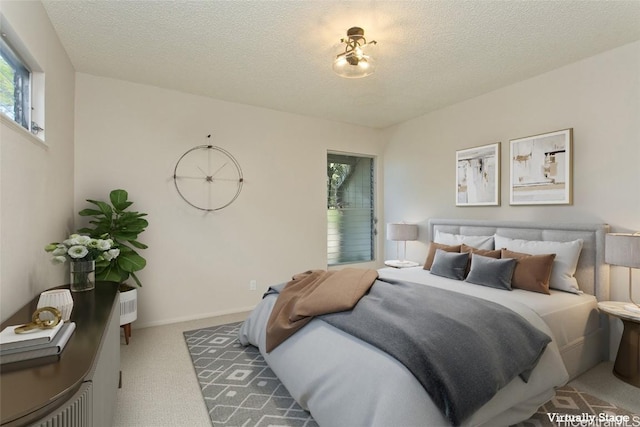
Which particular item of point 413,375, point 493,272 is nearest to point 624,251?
point 493,272

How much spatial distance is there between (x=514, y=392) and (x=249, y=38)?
306 cm

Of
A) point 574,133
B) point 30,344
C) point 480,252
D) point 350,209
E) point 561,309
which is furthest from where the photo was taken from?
point 350,209

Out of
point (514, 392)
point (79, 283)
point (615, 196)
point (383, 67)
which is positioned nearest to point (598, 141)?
point (615, 196)

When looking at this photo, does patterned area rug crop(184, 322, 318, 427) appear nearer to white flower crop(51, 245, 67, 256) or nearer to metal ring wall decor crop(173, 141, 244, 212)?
white flower crop(51, 245, 67, 256)

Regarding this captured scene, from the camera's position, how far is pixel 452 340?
5.36ft

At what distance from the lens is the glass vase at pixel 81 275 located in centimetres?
203

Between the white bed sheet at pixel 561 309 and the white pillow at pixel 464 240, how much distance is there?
0.72 meters

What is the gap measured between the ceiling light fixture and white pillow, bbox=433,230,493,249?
221cm

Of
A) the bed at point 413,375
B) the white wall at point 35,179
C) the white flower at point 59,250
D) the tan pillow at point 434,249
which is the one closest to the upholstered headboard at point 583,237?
the bed at point 413,375

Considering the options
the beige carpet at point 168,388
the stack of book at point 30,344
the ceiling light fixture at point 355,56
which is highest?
the ceiling light fixture at point 355,56

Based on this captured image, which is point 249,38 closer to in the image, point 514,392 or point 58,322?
point 58,322

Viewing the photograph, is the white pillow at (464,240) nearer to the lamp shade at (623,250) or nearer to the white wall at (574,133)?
the white wall at (574,133)

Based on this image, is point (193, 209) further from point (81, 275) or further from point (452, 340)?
point (452, 340)

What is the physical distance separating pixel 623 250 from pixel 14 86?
4.42 metres
